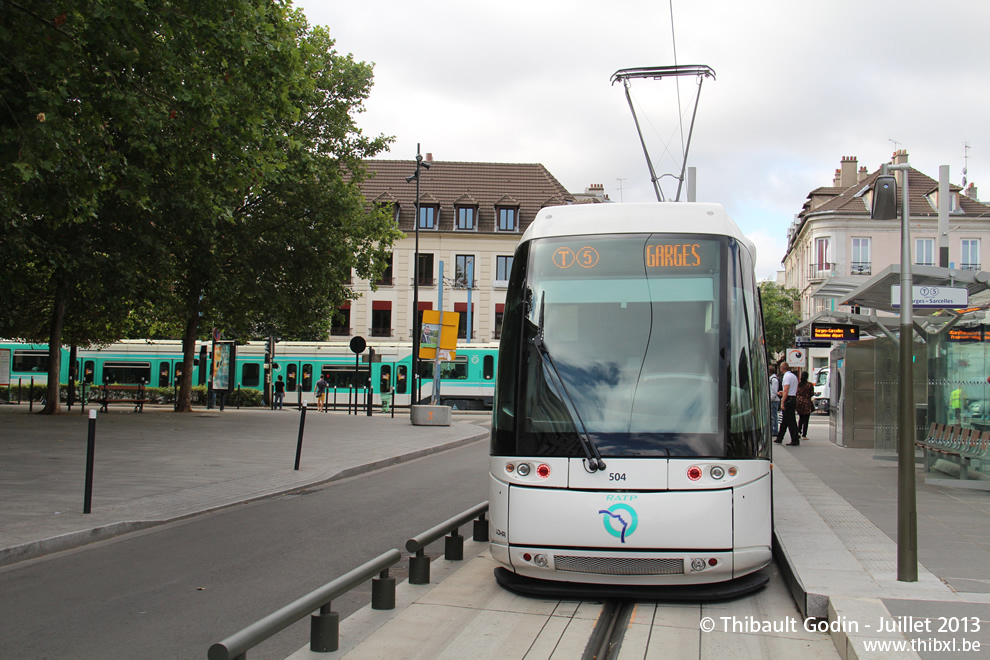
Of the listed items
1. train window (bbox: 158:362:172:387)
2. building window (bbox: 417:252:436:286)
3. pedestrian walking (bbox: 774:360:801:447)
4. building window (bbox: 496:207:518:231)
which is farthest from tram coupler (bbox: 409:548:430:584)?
building window (bbox: 496:207:518:231)

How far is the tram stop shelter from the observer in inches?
462

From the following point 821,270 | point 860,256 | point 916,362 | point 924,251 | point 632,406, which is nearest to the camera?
point 632,406

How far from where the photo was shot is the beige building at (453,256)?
57750 millimetres

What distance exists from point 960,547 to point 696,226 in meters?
3.91

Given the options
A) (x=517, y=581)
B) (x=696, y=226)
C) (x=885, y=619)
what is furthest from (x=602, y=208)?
(x=885, y=619)

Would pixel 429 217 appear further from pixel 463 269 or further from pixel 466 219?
pixel 463 269

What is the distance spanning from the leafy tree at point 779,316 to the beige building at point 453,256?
676 inches

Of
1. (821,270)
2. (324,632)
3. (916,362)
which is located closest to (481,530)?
(324,632)

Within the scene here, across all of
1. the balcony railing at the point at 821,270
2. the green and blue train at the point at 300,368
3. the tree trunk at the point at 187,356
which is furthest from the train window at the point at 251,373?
the balcony railing at the point at 821,270

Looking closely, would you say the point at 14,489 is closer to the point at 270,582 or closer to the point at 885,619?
the point at 270,582

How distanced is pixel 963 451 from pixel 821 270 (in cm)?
4885

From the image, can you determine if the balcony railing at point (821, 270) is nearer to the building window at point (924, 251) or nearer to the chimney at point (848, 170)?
the building window at point (924, 251)

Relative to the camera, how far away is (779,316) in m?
62.7

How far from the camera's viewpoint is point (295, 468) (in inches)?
552
